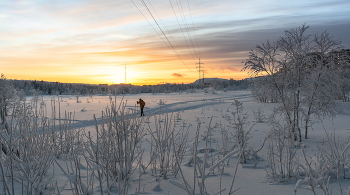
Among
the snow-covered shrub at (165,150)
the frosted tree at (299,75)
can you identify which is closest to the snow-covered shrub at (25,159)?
the snow-covered shrub at (165,150)

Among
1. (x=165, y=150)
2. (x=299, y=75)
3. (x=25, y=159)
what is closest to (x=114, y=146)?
(x=25, y=159)

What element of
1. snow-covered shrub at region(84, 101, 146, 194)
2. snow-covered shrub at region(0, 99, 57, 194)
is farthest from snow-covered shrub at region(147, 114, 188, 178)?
snow-covered shrub at region(0, 99, 57, 194)

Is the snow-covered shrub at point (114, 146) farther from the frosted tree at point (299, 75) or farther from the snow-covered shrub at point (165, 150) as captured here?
the frosted tree at point (299, 75)

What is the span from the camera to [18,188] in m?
3.70

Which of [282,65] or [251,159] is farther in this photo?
[282,65]

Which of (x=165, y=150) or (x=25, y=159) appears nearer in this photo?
(x=25, y=159)

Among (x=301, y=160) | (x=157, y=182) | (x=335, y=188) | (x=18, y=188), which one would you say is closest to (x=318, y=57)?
(x=301, y=160)

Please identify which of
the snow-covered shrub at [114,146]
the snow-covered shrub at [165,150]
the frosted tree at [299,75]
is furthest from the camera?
the frosted tree at [299,75]

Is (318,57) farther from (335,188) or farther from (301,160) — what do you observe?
(335,188)

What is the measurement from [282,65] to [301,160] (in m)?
3.14

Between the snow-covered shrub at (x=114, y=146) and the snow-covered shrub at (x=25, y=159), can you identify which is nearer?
the snow-covered shrub at (x=25, y=159)

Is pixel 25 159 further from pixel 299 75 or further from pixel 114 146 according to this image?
pixel 299 75

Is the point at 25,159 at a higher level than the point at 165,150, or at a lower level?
higher

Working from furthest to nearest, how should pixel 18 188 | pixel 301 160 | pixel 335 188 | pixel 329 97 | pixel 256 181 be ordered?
1. pixel 329 97
2. pixel 301 160
3. pixel 256 181
4. pixel 335 188
5. pixel 18 188
